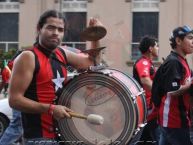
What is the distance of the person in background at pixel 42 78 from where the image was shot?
3738 millimetres

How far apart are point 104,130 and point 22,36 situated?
25024 millimetres

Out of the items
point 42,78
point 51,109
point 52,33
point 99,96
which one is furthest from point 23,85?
point 99,96

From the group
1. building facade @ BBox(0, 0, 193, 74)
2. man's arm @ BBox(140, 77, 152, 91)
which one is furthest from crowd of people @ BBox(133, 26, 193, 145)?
building facade @ BBox(0, 0, 193, 74)

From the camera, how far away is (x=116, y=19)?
27250 mm

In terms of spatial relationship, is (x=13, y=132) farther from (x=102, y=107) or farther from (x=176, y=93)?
(x=102, y=107)

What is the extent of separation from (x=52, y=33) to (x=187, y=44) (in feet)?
6.60

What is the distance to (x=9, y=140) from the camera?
7.03 m

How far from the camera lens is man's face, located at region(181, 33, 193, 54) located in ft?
18.0

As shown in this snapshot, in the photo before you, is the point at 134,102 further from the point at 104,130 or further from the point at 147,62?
the point at 147,62

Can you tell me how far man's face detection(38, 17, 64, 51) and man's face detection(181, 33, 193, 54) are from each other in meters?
1.91

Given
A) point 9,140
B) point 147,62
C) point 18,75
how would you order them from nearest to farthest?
1. point 18,75
2. point 9,140
3. point 147,62

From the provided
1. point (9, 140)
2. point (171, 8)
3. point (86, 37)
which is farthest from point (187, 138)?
point (171, 8)

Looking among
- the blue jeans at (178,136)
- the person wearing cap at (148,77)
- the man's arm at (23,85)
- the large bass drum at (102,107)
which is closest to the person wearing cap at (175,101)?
the blue jeans at (178,136)

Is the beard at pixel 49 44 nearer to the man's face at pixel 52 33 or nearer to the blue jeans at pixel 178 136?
the man's face at pixel 52 33
